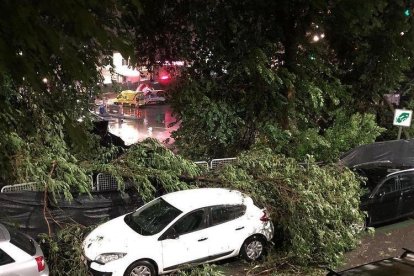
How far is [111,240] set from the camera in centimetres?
745

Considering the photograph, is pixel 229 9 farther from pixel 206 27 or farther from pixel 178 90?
pixel 178 90

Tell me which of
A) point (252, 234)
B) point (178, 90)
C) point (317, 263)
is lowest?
point (317, 263)

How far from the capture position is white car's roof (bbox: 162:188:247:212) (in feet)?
26.2

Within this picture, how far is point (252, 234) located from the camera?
27.1ft

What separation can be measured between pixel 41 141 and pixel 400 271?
8.18m

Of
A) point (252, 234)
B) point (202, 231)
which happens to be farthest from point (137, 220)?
point (252, 234)

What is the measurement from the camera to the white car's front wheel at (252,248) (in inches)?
326

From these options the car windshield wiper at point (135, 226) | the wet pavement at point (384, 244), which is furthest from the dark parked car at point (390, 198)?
the car windshield wiper at point (135, 226)

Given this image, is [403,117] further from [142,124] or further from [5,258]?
[142,124]

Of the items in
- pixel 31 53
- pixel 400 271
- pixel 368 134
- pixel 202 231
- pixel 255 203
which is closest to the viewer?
pixel 31 53

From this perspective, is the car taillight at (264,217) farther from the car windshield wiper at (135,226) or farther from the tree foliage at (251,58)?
the tree foliage at (251,58)

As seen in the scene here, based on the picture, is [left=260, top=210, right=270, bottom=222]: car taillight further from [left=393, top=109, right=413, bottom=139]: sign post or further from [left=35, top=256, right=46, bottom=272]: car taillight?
[left=393, top=109, right=413, bottom=139]: sign post

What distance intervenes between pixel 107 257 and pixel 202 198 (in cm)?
201

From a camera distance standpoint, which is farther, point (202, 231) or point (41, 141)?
point (41, 141)
